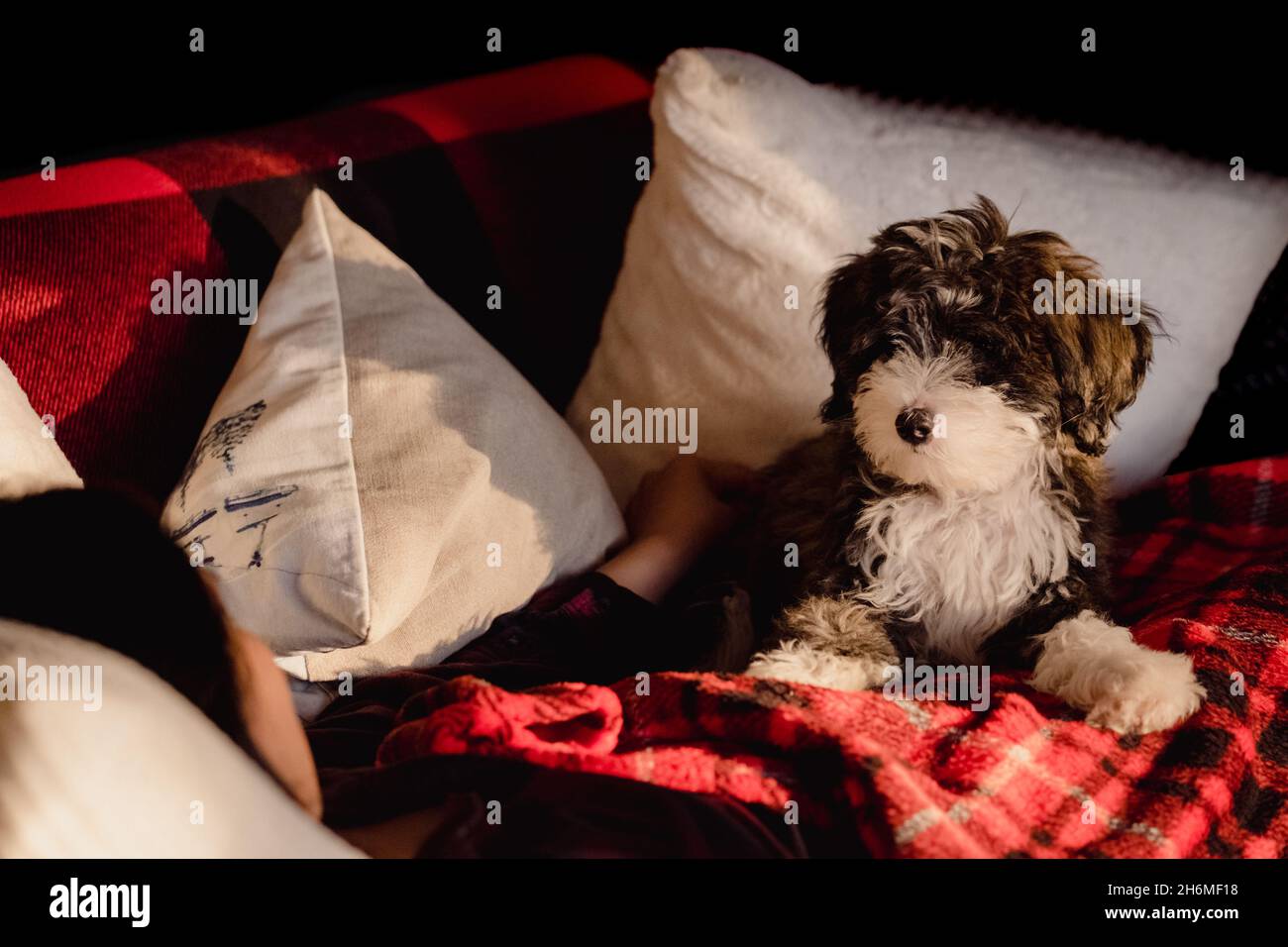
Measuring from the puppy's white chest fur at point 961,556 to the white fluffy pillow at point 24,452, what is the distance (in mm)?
1369

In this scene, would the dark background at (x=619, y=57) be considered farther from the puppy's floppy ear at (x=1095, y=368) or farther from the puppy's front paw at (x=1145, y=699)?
the puppy's front paw at (x=1145, y=699)

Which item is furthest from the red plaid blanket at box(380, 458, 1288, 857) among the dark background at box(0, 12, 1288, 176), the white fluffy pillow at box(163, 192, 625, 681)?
the dark background at box(0, 12, 1288, 176)

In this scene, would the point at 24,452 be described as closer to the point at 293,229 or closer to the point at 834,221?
the point at 293,229

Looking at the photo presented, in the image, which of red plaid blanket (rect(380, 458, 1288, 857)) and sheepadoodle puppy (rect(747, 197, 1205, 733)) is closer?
red plaid blanket (rect(380, 458, 1288, 857))

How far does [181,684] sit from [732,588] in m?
1.21

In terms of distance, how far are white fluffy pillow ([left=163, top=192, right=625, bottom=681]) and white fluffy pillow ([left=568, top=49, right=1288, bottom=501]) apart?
0.44 metres

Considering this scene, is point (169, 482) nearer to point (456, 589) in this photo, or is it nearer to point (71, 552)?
point (456, 589)

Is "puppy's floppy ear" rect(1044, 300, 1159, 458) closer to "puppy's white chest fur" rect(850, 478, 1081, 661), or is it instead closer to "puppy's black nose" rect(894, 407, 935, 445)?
"puppy's white chest fur" rect(850, 478, 1081, 661)

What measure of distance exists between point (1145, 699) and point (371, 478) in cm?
134

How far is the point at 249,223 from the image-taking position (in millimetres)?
2328

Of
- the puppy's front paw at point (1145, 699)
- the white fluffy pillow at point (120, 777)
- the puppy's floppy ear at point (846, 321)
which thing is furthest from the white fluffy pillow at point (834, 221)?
the white fluffy pillow at point (120, 777)

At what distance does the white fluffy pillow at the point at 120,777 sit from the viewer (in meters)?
1.08

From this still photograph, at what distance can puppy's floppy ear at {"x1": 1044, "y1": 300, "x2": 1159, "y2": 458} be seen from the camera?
1769 mm
